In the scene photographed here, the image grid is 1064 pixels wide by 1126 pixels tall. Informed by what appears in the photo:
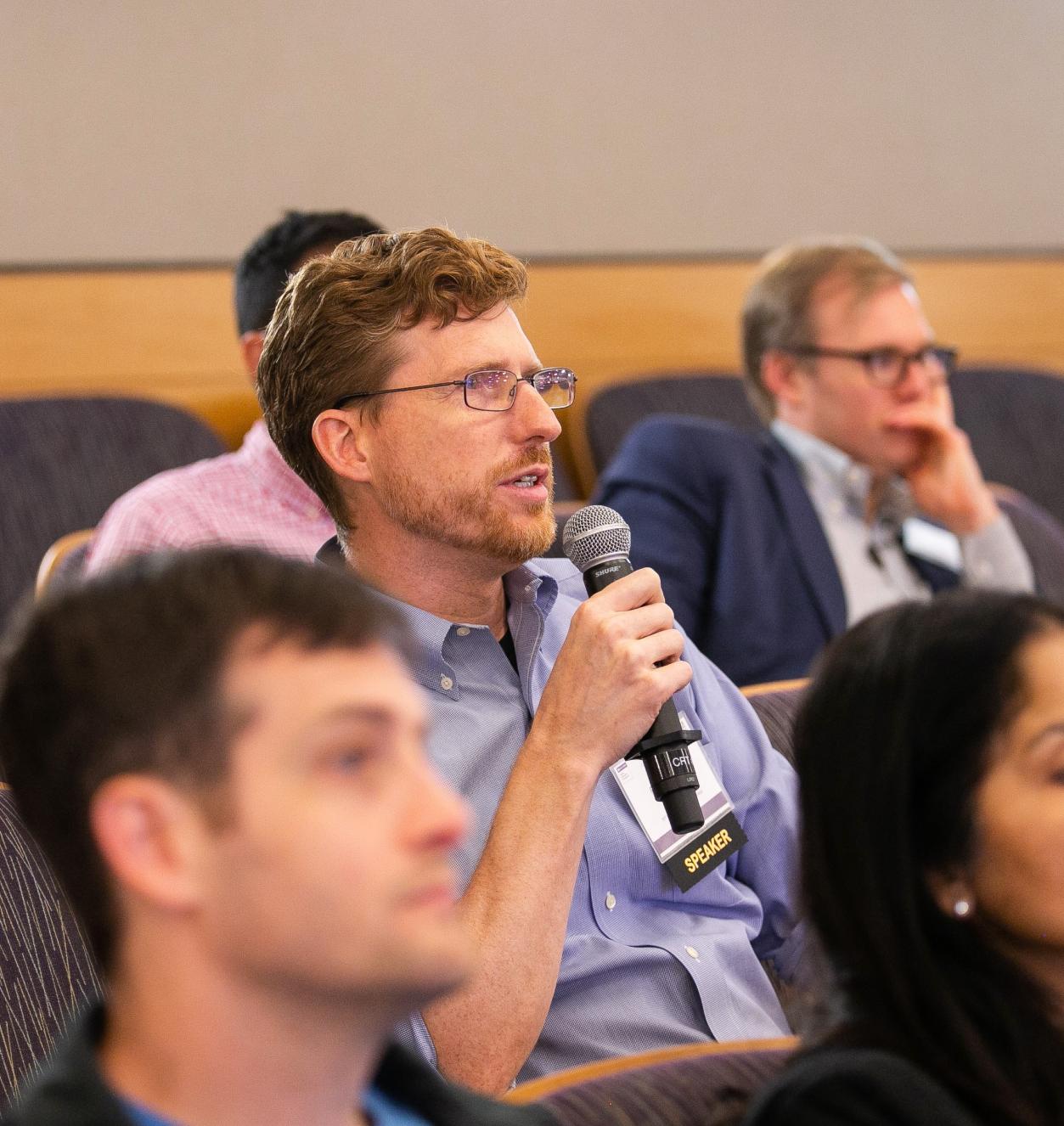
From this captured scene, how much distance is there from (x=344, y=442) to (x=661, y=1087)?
90 cm

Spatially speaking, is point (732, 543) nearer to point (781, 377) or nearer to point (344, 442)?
point (781, 377)

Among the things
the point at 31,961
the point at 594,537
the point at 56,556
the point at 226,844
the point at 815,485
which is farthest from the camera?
the point at 815,485

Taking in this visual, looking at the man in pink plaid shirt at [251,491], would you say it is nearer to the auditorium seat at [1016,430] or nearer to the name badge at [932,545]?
the name badge at [932,545]

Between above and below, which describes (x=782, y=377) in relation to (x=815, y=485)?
above

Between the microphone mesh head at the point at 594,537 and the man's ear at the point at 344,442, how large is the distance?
0.25m

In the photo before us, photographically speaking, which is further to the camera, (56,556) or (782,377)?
(782,377)

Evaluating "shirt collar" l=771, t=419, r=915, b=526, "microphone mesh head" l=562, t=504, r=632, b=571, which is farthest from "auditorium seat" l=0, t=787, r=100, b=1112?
"shirt collar" l=771, t=419, r=915, b=526

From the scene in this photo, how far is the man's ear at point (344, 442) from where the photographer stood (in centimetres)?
166

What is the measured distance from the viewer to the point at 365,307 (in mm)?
1634

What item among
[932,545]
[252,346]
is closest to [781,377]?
[932,545]

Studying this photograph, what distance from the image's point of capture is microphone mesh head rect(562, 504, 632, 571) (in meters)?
1.55

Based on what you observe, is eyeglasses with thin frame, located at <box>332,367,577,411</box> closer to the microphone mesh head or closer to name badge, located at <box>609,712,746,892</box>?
the microphone mesh head

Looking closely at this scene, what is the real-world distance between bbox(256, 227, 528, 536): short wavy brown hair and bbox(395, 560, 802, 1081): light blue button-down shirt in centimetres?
27

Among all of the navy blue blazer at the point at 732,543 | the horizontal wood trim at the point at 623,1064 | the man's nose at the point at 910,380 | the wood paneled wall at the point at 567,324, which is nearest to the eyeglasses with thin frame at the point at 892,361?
the man's nose at the point at 910,380
